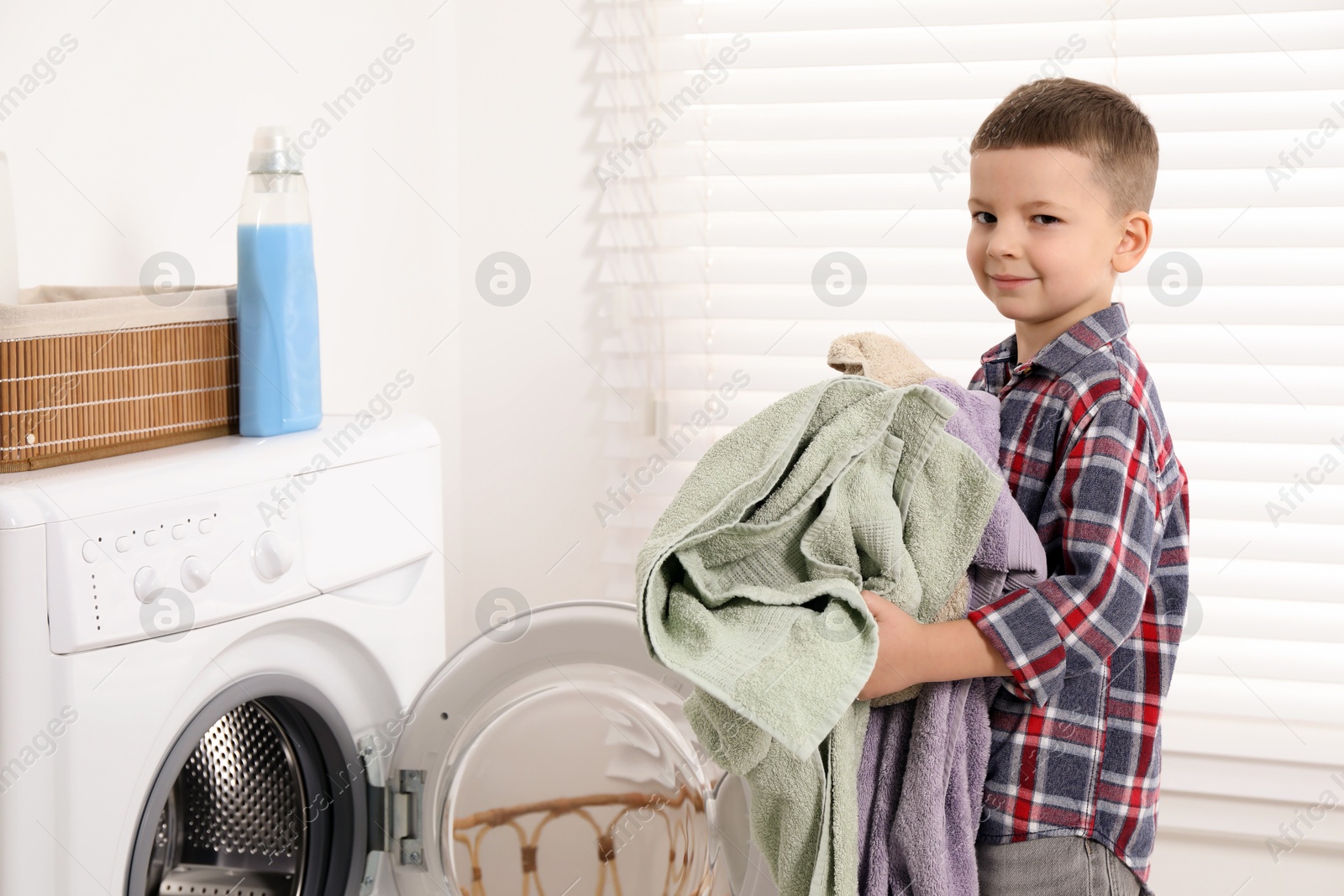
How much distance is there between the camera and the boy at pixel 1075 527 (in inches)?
30.9

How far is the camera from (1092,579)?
30.7 inches

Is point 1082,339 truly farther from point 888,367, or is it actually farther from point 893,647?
point 893,647

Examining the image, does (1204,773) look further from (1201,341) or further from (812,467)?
(812,467)

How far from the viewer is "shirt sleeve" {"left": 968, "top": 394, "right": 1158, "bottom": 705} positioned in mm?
778

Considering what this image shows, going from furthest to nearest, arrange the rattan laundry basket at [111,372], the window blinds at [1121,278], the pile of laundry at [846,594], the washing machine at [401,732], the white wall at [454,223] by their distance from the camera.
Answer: the window blinds at [1121,278]
the white wall at [454,223]
the washing machine at [401,732]
the rattan laundry basket at [111,372]
the pile of laundry at [846,594]

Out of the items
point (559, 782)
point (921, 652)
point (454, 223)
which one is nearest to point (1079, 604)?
point (921, 652)

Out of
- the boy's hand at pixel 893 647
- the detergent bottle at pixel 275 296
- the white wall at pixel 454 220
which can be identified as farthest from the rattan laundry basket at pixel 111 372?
the boy's hand at pixel 893 647

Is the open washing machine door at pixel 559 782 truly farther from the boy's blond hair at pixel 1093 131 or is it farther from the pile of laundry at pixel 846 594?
the boy's blond hair at pixel 1093 131

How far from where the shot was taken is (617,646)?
3.49ft

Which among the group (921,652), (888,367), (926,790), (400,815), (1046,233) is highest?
(1046,233)

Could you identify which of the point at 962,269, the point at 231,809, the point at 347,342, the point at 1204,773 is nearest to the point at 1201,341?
the point at 962,269

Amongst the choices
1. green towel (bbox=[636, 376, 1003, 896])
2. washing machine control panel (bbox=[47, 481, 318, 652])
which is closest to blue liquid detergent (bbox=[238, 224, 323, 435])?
washing machine control panel (bbox=[47, 481, 318, 652])

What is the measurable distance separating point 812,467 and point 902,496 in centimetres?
7

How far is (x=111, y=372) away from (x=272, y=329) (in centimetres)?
17
